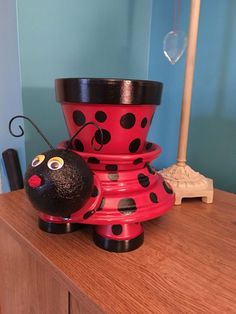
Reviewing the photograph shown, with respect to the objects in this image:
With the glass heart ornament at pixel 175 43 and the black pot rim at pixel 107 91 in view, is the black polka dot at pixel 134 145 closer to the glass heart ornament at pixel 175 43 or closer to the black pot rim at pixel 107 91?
the black pot rim at pixel 107 91

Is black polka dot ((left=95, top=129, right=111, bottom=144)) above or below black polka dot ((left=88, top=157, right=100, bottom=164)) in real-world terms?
above

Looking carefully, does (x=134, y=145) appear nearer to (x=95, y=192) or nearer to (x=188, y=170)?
(x=95, y=192)

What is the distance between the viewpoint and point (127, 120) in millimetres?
429

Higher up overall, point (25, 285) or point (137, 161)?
point (137, 161)

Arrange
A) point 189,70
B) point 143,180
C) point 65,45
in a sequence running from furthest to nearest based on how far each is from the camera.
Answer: point 65,45, point 189,70, point 143,180

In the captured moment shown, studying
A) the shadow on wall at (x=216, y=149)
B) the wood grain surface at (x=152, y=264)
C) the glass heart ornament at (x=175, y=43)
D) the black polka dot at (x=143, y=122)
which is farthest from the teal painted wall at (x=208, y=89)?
the black polka dot at (x=143, y=122)

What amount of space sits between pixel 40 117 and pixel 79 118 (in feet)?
0.97

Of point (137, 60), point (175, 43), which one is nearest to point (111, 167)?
point (175, 43)

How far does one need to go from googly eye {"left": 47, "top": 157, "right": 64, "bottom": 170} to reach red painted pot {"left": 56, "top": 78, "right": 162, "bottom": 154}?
3.1 inches

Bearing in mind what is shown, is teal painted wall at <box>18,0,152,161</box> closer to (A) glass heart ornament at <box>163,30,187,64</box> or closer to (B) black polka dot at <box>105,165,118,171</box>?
(A) glass heart ornament at <box>163,30,187,64</box>

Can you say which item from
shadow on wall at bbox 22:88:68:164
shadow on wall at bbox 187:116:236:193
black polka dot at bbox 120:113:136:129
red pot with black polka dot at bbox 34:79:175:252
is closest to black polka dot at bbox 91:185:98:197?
red pot with black polka dot at bbox 34:79:175:252

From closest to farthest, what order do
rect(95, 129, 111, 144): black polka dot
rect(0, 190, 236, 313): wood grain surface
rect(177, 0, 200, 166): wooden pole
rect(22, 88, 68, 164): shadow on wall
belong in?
1. rect(0, 190, 236, 313): wood grain surface
2. rect(95, 129, 111, 144): black polka dot
3. rect(177, 0, 200, 166): wooden pole
4. rect(22, 88, 68, 164): shadow on wall

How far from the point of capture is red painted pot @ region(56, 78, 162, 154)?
0.40m

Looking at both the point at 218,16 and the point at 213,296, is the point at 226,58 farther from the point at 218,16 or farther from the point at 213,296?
the point at 213,296
